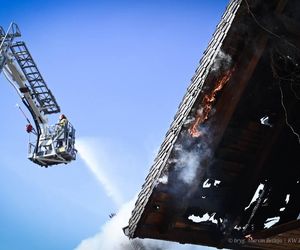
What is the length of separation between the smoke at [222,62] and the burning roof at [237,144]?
1cm

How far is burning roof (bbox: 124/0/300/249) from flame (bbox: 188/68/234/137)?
0.01m

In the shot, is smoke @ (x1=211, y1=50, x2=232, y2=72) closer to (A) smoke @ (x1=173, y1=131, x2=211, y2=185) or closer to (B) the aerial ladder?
(A) smoke @ (x1=173, y1=131, x2=211, y2=185)

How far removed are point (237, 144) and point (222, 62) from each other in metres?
1.67

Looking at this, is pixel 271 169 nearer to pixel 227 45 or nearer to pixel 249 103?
pixel 249 103

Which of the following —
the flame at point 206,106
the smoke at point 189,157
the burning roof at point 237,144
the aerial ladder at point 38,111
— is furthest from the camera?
the aerial ladder at point 38,111

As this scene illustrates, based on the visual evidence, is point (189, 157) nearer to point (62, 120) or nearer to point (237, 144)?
point (237, 144)

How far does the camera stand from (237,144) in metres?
5.21

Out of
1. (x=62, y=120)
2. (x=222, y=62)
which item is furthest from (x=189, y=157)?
(x=62, y=120)

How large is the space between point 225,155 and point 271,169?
0.98m

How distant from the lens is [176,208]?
4.91 m

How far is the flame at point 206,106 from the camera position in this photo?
13.3ft

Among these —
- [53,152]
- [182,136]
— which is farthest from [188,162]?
[53,152]

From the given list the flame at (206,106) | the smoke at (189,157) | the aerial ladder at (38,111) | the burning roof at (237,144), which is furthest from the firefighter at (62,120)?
the flame at (206,106)

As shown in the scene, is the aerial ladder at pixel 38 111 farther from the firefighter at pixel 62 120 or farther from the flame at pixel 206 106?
the flame at pixel 206 106
